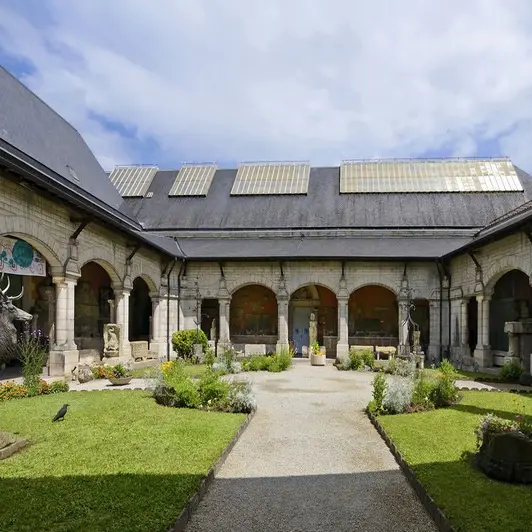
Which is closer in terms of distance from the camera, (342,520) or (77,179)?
(342,520)

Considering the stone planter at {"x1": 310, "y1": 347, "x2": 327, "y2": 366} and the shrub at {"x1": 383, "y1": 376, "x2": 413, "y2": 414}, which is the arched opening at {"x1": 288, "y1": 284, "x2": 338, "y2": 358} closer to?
the stone planter at {"x1": 310, "y1": 347, "x2": 327, "y2": 366}

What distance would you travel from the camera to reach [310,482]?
18.6ft

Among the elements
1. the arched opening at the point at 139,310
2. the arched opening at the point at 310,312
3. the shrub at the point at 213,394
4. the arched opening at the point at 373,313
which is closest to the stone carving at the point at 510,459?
the shrub at the point at 213,394

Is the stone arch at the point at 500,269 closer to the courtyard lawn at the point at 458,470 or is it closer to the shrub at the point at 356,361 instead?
the shrub at the point at 356,361

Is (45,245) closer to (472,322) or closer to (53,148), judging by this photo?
(53,148)

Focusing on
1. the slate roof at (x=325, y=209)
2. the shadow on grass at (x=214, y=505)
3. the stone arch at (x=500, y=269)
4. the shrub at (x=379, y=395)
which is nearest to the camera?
the shadow on grass at (x=214, y=505)

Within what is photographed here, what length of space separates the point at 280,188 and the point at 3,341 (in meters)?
20.8

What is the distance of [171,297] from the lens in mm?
20375

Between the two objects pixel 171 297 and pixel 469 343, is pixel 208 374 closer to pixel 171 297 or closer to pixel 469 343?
pixel 171 297

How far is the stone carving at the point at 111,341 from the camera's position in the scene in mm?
15375

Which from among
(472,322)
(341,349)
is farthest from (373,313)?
(472,322)

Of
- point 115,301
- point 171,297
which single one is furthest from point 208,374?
point 171,297

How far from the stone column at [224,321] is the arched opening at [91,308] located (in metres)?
4.45

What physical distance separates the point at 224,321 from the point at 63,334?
8.37 meters
